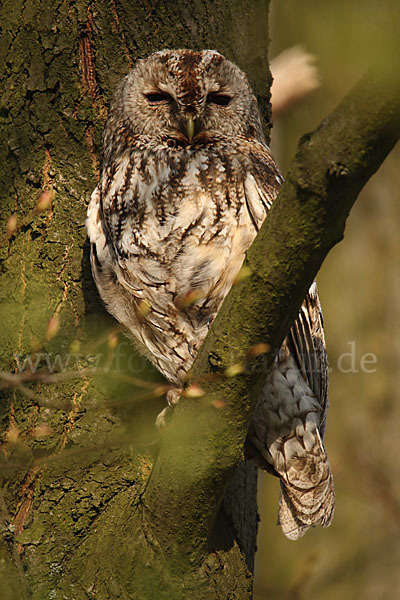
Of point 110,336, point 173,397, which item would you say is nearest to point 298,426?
point 173,397

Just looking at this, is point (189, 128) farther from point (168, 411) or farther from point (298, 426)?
point (298, 426)

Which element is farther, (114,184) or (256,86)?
(256,86)

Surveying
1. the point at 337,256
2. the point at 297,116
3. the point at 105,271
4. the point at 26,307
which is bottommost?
the point at 26,307

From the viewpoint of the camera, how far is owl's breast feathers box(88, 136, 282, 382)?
6.93ft

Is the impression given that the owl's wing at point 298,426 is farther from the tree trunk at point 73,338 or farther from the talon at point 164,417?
the talon at point 164,417

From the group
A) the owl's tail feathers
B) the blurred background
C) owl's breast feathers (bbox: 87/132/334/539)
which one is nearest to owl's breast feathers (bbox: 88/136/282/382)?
owl's breast feathers (bbox: 87/132/334/539)

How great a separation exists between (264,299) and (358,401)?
15.4ft

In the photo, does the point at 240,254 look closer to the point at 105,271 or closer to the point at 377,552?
the point at 105,271

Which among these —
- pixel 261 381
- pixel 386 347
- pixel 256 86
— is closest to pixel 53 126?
pixel 256 86

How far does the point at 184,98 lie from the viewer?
2326mm

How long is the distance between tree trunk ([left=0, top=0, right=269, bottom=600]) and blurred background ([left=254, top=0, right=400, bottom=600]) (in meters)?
3.20

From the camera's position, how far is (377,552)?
18.4 feet

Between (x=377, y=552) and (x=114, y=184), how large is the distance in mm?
4624

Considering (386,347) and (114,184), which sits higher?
(386,347)
